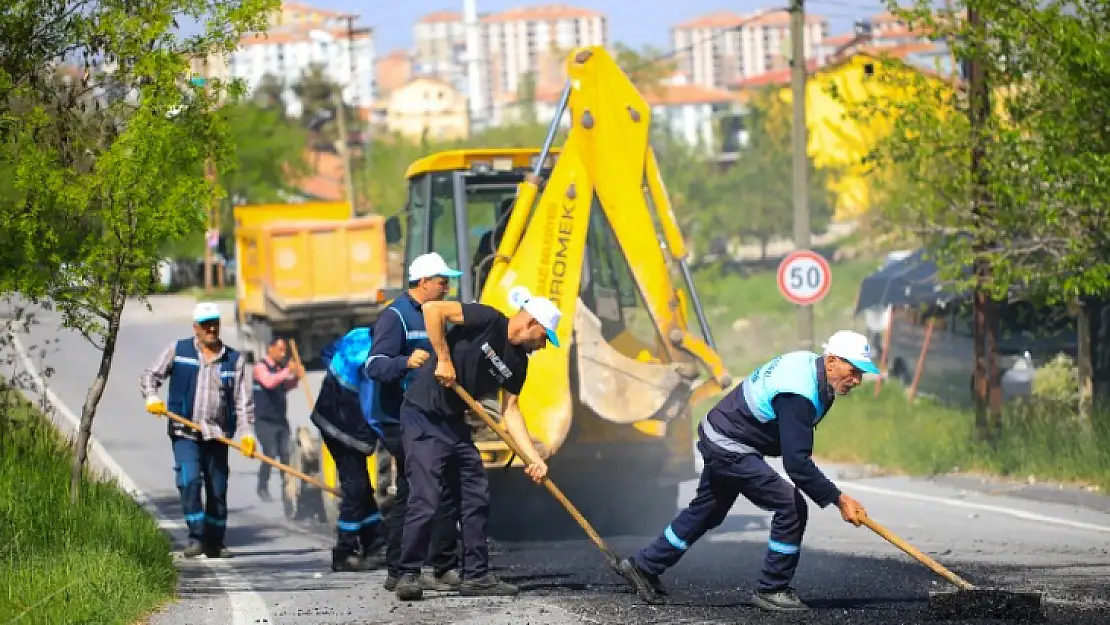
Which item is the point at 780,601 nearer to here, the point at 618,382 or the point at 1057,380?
the point at 618,382

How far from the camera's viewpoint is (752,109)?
7125 cm

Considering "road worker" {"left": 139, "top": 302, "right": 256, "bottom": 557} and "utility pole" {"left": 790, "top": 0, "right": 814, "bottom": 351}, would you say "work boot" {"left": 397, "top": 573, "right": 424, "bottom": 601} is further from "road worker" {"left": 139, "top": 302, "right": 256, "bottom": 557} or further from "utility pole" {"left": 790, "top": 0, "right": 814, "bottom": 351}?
"utility pole" {"left": 790, "top": 0, "right": 814, "bottom": 351}

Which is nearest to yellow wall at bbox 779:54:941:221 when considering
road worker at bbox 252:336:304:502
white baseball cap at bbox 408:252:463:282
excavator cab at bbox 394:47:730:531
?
excavator cab at bbox 394:47:730:531

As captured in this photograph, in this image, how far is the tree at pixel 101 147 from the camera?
10.9 meters

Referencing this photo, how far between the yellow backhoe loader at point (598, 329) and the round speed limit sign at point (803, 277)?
835 centimetres

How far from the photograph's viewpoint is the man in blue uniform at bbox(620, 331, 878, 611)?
28.1ft

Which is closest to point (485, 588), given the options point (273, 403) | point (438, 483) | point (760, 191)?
point (438, 483)

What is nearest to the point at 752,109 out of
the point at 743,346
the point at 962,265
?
the point at 743,346

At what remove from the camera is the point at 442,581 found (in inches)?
393

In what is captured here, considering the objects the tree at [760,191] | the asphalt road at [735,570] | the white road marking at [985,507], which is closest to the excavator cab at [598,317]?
the asphalt road at [735,570]

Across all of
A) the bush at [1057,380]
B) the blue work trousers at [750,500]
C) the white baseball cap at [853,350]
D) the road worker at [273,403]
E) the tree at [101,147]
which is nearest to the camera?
the white baseball cap at [853,350]

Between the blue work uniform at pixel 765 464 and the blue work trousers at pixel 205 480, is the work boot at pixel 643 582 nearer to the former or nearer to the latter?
the blue work uniform at pixel 765 464

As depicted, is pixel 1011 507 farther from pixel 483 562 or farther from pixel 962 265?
pixel 483 562

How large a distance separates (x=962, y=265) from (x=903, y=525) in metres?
3.91
